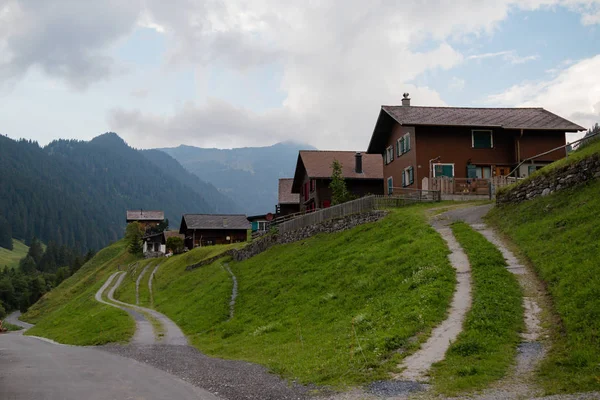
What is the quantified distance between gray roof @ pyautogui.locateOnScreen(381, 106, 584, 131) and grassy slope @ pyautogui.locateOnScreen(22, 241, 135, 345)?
28.1 meters

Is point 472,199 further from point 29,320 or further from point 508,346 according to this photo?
point 29,320

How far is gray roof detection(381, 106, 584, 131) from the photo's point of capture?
49219mm

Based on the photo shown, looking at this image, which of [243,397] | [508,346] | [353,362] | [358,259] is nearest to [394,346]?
[353,362]

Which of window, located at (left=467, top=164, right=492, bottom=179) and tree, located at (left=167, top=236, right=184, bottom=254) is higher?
window, located at (left=467, top=164, right=492, bottom=179)

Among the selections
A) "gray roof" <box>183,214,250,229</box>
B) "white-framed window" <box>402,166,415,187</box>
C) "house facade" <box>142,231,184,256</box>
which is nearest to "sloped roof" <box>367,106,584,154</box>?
"white-framed window" <box>402,166,415,187</box>

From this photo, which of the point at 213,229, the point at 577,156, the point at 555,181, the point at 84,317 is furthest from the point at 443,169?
the point at 213,229

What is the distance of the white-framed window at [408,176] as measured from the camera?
49.9 m

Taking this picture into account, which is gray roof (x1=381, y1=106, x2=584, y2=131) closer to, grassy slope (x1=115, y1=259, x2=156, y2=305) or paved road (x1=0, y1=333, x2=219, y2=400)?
grassy slope (x1=115, y1=259, x2=156, y2=305)

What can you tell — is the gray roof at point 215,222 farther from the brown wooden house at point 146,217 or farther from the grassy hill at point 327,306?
the brown wooden house at point 146,217

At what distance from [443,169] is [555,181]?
2109 centimetres

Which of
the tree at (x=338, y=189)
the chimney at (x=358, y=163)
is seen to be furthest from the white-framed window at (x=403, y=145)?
the chimney at (x=358, y=163)

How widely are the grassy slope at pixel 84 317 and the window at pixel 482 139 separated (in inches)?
1253

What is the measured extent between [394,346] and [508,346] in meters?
3.12

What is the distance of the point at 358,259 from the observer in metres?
30.6
